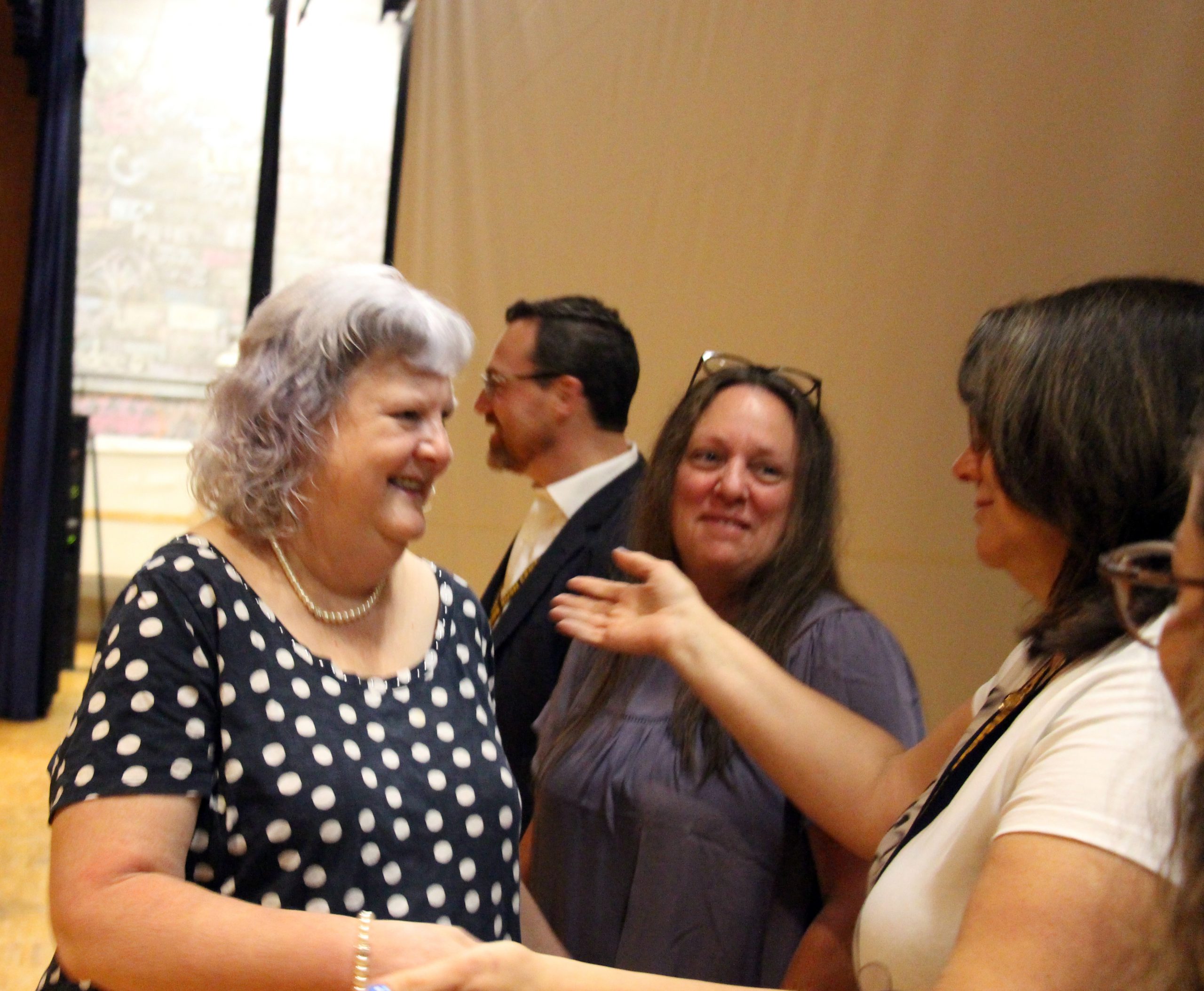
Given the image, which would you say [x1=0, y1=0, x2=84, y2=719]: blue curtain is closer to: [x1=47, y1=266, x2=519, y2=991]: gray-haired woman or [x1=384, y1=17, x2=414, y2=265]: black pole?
[x1=384, y1=17, x2=414, y2=265]: black pole

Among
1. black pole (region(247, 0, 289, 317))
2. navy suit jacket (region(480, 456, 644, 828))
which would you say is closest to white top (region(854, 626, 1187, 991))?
navy suit jacket (region(480, 456, 644, 828))

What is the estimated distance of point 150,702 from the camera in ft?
3.80

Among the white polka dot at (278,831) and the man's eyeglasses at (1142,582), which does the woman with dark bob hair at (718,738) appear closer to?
the white polka dot at (278,831)

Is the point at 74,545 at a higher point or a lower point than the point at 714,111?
lower

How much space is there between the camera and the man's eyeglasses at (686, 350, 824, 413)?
6.33 ft

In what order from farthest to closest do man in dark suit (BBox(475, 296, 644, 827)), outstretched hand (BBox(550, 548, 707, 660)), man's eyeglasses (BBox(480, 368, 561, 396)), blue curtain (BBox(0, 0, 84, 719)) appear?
blue curtain (BBox(0, 0, 84, 719))
man's eyeglasses (BBox(480, 368, 561, 396))
man in dark suit (BBox(475, 296, 644, 827))
outstretched hand (BBox(550, 548, 707, 660))

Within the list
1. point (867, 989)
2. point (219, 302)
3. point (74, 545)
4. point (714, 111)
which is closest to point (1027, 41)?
point (714, 111)

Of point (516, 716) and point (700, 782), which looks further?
point (516, 716)

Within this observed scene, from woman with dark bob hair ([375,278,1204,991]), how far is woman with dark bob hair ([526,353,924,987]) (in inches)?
6.0

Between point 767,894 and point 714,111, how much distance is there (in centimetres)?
224

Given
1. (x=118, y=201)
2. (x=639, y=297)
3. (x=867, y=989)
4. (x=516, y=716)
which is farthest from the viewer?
(x=118, y=201)

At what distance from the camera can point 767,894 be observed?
1.60m

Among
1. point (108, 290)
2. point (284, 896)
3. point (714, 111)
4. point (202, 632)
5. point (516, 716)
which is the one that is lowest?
point (516, 716)

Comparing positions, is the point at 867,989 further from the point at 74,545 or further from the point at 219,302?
the point at 219,302
